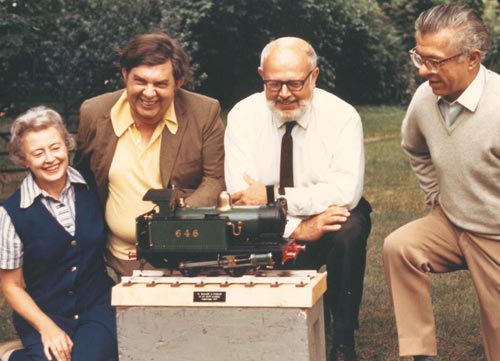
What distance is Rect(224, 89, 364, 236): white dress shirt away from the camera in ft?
15.0

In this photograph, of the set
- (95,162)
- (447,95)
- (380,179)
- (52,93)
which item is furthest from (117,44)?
(447,95)

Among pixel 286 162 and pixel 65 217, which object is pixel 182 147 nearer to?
pixel 286 162

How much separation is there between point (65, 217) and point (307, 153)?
1.26 meters

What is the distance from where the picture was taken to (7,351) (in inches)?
168

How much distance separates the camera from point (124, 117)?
15.6ft

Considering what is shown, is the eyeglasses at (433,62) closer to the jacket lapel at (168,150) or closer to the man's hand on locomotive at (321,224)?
the man's hand on locomotive at (321,224)

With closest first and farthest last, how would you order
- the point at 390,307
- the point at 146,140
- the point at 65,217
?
the point at 65,217, the point at 146,140, the point at 390,307

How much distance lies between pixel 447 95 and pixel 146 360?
1793 mm

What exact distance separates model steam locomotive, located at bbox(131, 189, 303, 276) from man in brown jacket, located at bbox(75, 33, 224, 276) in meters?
0.66

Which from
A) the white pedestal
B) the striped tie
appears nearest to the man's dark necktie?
the white pedestal

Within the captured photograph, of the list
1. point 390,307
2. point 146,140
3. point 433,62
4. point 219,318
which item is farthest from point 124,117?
point 390,307

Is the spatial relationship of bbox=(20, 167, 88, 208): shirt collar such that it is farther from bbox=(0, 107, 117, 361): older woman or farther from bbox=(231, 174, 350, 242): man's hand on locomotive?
bbox=(231, 174, 350, 242): man's hand on locomotive

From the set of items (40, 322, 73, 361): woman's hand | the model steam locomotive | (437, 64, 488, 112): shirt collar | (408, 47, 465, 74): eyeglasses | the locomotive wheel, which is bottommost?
(40, 322, 73, 361): woman's hand

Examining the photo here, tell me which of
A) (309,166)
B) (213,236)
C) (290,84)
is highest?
(290,84)
